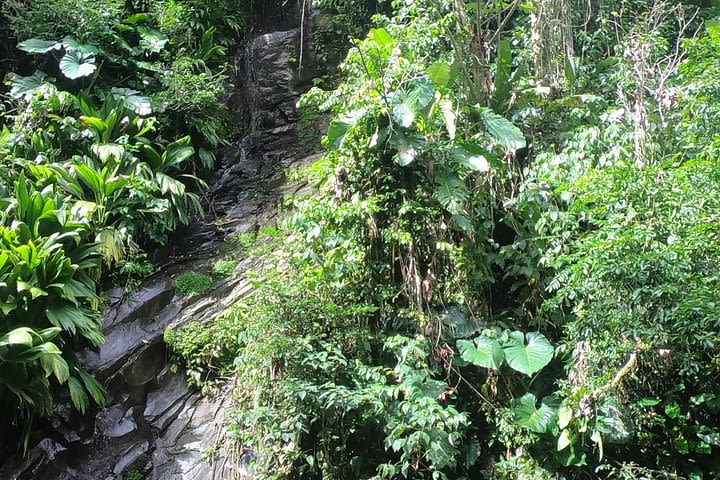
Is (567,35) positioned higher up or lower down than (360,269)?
higher up

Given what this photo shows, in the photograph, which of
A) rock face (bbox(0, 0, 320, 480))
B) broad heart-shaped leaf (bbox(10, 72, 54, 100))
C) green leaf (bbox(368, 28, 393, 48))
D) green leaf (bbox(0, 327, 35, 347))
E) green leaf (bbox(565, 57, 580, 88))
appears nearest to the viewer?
green leaf (bbox(0, 327, 35, 347))

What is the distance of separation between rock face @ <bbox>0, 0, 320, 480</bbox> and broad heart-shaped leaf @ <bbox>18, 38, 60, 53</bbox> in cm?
249

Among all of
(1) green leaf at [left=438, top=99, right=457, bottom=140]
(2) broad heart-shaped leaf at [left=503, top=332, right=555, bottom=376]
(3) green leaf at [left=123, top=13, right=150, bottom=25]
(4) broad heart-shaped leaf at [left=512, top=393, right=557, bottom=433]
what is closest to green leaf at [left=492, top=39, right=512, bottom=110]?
(1) green leaf at [left=438, top=99, right=457, bottom=140]

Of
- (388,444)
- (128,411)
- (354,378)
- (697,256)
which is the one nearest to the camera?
(697,256)

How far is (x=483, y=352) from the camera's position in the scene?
3.89m

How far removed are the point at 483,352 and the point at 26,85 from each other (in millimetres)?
6111

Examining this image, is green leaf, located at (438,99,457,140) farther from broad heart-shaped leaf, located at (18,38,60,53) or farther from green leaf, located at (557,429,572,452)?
broad heart-shaped leaf, located at (18,38,60,53)

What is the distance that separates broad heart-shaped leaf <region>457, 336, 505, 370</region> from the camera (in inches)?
150

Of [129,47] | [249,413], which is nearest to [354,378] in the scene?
[249,413]

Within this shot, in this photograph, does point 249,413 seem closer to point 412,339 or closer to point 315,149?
point 412,339

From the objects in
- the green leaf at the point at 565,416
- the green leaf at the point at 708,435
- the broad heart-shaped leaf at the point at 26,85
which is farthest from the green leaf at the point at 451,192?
the broad heart-shaped leaf at the point at 26,85

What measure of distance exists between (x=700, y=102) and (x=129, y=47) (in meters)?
6.56

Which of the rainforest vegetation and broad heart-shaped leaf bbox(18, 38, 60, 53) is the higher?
broad heart-shaped leaf bbox(18, 38, 60, 53)

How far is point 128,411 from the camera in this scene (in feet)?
16.3
